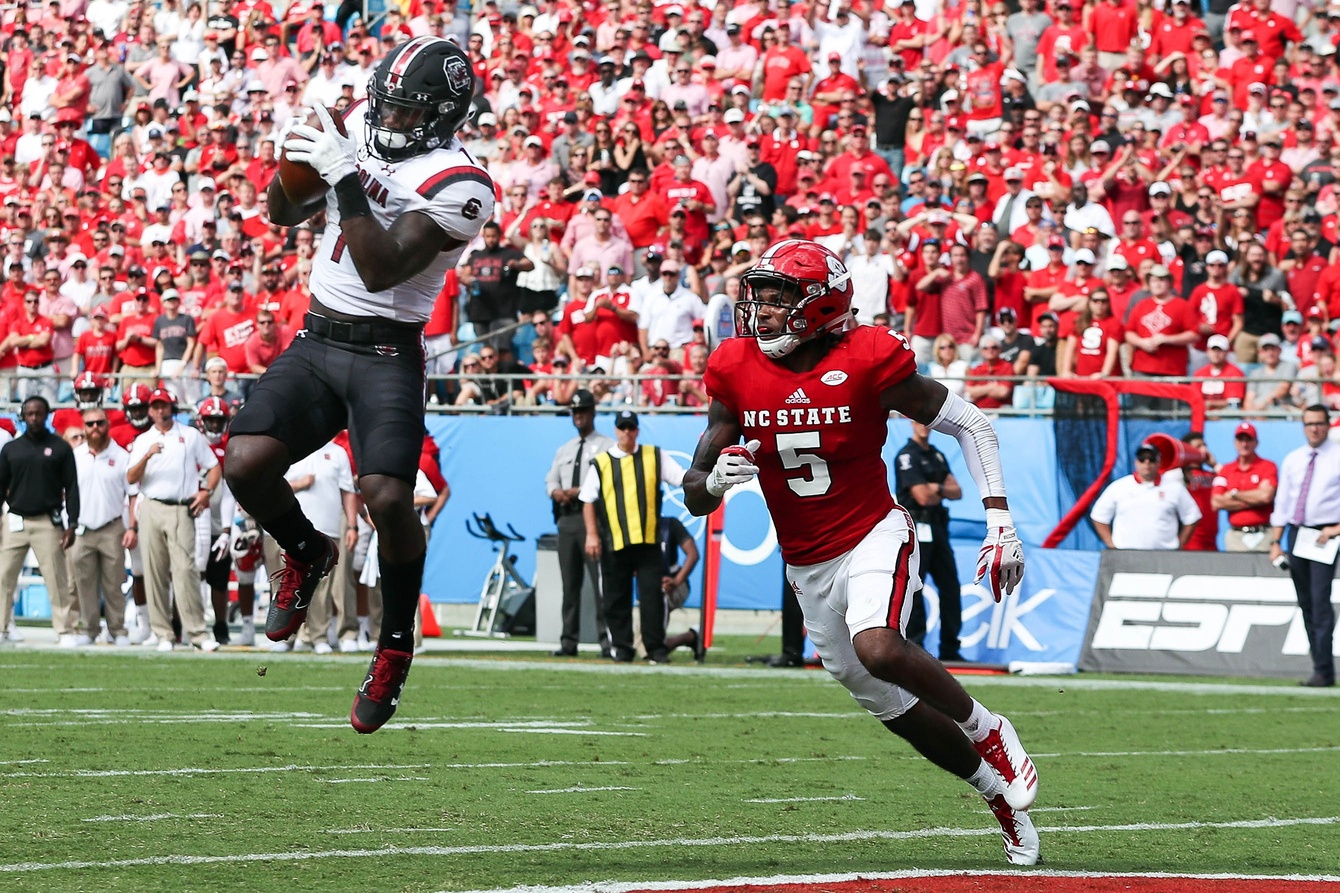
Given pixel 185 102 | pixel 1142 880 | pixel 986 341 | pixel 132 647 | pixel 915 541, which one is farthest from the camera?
pixel 185 102

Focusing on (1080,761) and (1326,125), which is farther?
(1326,125)

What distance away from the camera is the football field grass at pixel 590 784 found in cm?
603

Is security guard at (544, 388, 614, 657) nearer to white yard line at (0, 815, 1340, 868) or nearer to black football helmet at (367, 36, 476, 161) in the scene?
white yard line at (0, 815, 1340, 868)

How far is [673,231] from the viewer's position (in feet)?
64.6

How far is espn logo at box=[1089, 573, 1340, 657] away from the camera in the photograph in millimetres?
14070

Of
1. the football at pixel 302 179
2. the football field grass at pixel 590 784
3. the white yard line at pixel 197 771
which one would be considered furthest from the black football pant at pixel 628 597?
the football at pixel 302 179

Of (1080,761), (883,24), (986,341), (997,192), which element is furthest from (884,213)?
(1080,761)

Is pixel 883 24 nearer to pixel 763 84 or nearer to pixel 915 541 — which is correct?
pixel 763 84

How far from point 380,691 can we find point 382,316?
3.84ft

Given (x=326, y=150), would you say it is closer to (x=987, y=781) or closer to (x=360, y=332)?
(x=360, y=332)

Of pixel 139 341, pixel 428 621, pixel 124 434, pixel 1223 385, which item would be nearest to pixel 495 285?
pixel 139 341

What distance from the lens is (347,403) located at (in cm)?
650

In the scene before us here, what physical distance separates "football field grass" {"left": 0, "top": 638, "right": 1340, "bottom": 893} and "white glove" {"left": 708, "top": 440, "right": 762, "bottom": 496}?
112 centimetres

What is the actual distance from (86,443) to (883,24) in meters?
9.71
